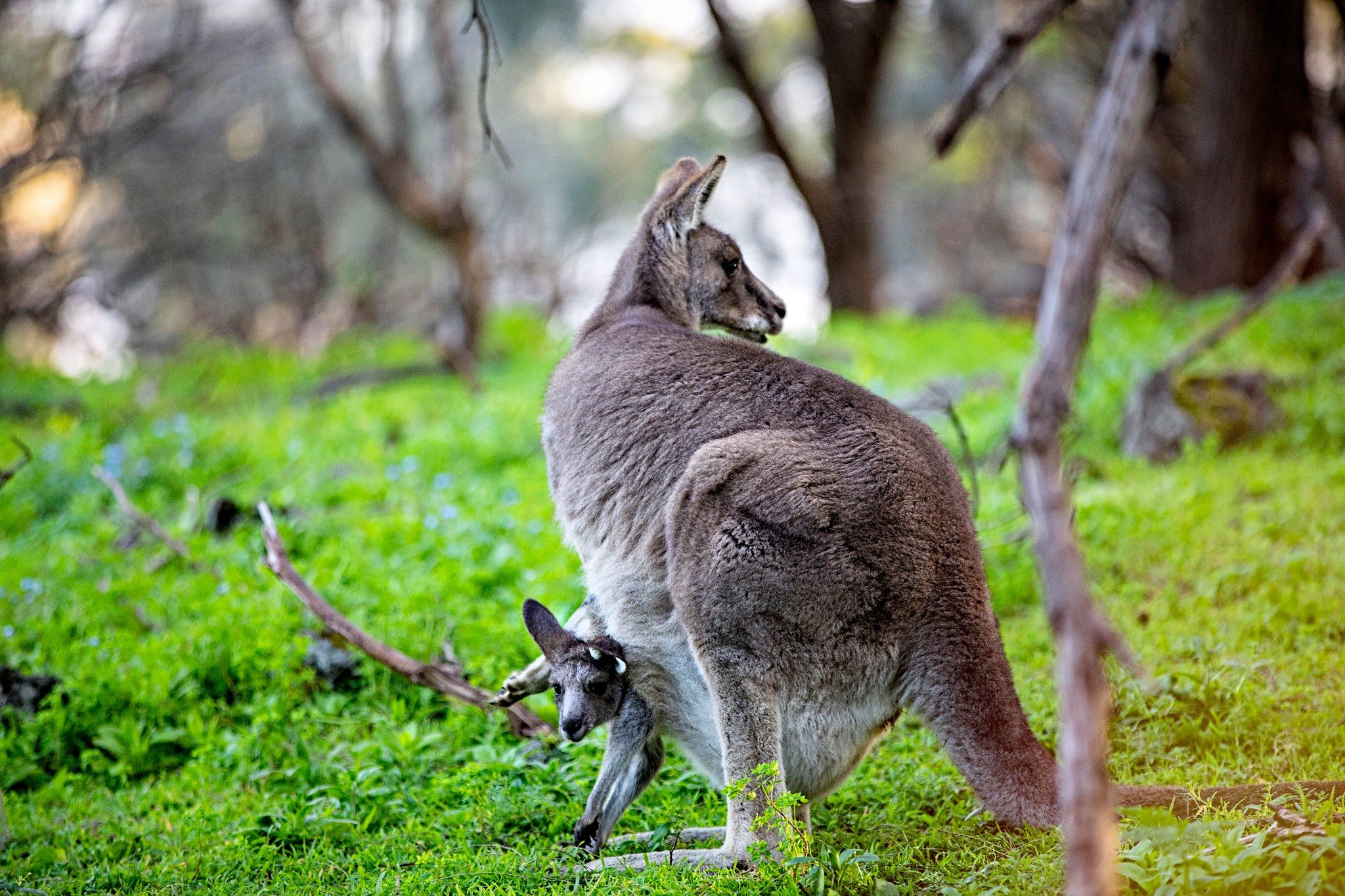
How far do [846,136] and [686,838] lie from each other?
1102 centimetres

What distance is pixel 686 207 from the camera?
4828 millimetres

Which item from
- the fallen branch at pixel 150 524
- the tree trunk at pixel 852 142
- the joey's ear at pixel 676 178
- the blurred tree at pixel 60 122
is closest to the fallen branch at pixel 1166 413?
the joey's ear at pixel 676 178

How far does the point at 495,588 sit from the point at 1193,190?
8.77 m

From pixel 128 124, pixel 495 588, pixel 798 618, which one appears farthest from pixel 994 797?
pixel 128 124

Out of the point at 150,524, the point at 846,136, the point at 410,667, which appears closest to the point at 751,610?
the point at 410,667

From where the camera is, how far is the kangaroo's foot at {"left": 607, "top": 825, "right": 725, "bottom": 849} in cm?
398

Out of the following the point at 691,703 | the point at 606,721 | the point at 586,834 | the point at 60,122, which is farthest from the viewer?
the point at 60,122

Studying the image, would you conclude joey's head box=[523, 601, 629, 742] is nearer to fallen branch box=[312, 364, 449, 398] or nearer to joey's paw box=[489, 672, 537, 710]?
joey's paw box=[489, 672, 537, 710]

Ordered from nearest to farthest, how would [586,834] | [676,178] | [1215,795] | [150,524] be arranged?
[1215,795] → [586,834] → [676,178] → [150,524]

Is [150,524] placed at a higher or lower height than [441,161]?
lower

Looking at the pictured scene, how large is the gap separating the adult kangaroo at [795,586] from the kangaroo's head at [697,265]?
81cm

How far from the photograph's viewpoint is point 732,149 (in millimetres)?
23156

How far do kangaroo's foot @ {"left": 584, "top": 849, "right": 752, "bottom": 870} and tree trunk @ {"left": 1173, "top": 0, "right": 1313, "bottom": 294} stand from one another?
9.71 m

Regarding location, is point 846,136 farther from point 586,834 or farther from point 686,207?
point 586,834
